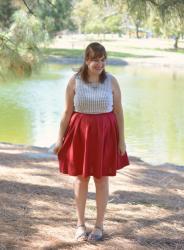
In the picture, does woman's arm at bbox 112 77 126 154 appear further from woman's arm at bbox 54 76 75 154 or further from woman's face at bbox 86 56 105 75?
woman's arm at bbox 54 76 75 154

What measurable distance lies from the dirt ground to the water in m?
1.70

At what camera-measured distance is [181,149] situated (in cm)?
995

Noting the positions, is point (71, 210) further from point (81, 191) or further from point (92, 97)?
point (92, 97)

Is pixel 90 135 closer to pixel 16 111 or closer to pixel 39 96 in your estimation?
pixel 16 111

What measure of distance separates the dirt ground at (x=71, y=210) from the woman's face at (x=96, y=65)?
85 centimetres

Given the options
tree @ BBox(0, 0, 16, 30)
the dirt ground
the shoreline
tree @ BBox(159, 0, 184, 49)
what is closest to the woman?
the dirt ground

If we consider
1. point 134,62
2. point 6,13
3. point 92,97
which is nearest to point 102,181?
point 92,97

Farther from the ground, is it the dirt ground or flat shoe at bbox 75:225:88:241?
flat shoe at bbox 75:225:88:241

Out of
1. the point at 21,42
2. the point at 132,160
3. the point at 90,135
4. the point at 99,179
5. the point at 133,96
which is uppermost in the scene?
the point at 21,42

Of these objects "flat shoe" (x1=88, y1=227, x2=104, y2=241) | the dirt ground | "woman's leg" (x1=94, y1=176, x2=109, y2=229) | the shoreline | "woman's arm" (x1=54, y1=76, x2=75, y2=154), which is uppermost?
"woman's arm" (x1=54, y1=76, x2=75, y2=154)

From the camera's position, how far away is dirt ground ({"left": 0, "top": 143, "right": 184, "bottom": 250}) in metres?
2.77

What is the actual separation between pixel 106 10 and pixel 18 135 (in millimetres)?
6089

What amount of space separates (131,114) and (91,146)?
11069mm

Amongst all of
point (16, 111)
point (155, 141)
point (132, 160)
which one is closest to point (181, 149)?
point (155, 141)
